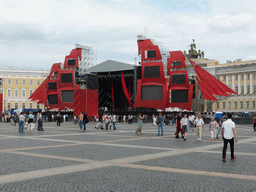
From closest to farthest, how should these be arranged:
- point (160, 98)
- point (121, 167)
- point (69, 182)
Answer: point (69, 182), point (121, 167), point (160, 98)

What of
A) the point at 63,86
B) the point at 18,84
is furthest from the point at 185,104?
the point at 18,84

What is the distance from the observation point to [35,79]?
3809 inches

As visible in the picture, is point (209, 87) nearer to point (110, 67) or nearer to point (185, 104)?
point (185, 104)

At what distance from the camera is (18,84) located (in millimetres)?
94875

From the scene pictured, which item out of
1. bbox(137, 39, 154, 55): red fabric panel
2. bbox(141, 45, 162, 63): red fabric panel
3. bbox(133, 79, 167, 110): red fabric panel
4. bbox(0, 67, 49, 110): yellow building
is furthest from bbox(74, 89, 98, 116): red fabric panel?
bbox(0, 67, 49, 110): yellow building

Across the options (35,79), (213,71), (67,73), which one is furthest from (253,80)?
(35,79)

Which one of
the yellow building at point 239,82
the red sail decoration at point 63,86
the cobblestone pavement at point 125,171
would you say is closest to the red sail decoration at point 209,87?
the red sail decoration at point 63,86

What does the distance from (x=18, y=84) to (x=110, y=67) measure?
1986 inches

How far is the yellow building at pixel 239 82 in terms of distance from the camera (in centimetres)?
7675

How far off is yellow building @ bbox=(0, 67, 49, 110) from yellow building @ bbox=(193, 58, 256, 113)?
49.0m

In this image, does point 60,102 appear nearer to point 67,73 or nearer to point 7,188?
point 67,73

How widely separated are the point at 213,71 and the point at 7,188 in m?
82.2

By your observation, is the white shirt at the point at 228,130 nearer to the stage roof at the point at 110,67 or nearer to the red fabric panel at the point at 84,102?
the red fabric panel at the point at 84,102

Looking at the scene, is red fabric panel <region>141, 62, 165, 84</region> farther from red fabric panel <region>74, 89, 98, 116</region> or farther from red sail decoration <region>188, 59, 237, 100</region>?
red fabric panel <region>74, 89, 98, 116</region>
